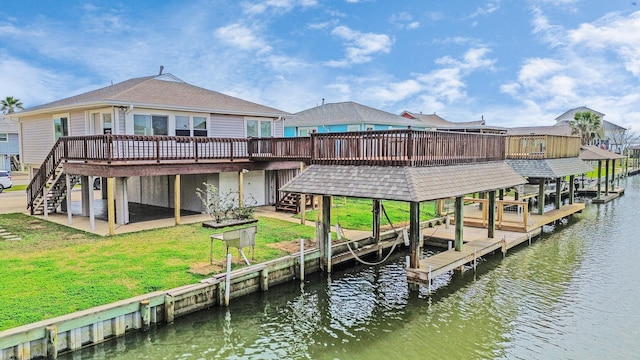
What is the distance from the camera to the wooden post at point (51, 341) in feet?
24.7

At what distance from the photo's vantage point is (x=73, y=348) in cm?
790

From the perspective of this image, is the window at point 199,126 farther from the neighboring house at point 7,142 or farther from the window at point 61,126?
the neighboring house at point 7,142

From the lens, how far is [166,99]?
746 inches

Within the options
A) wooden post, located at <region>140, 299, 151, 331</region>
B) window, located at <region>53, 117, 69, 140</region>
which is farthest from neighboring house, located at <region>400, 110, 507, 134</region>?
wooden post, located at <region>140, 299, 151, 331</region>

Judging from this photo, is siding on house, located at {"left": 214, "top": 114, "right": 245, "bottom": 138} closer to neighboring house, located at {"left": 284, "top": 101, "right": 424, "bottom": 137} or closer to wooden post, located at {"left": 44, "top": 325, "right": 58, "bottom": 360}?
neighboring house, located at {"left": 284, "top": 101, "right": 424, "bottom": 137}

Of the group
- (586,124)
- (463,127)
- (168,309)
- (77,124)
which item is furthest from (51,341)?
(586,124)

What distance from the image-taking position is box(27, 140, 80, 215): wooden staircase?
706 inches

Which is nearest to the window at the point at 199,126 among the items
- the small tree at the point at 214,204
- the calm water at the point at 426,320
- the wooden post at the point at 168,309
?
the small tree at the point at 214,204

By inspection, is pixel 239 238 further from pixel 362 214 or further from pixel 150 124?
pixel 362 214

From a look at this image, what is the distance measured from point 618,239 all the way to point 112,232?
64.7ft

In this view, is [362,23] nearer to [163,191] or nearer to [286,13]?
[286,13]

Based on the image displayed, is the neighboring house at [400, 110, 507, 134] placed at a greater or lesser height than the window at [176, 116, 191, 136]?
greater

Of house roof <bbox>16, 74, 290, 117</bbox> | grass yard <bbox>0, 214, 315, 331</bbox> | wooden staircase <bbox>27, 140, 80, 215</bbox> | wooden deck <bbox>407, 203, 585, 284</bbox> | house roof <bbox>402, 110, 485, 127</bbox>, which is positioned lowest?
wooden deck <bbox>407, 203, 585, 284</bbox>

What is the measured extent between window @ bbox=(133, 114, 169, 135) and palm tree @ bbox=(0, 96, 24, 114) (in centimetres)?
5119
